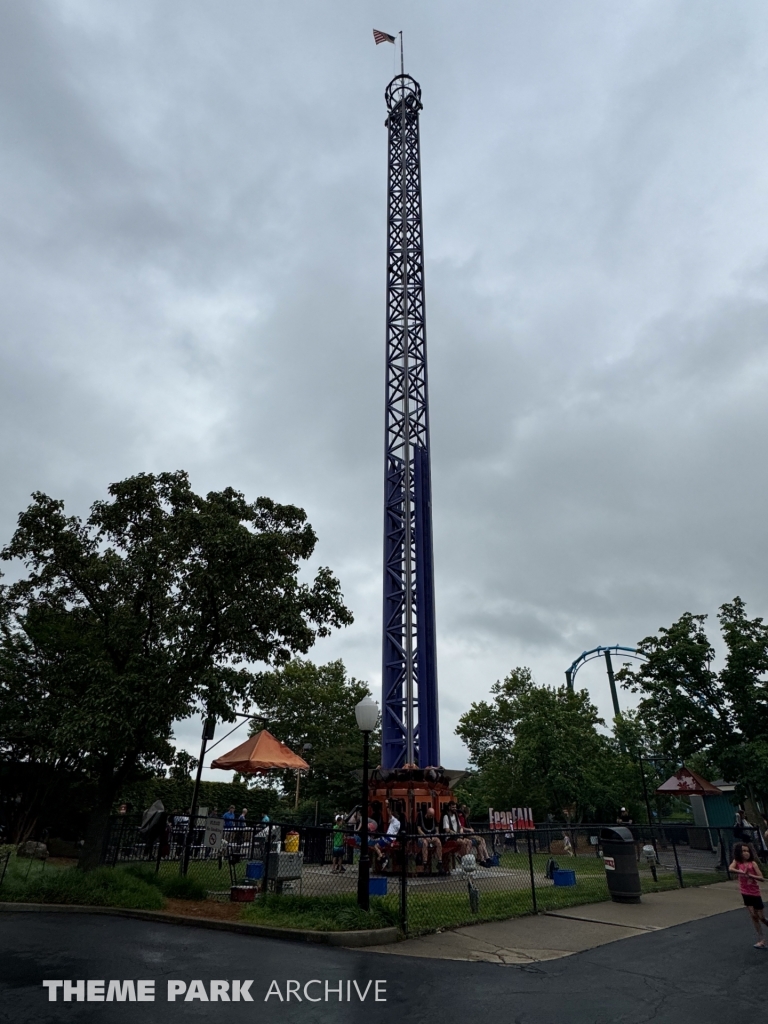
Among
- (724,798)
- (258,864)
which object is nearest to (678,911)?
(258,864)

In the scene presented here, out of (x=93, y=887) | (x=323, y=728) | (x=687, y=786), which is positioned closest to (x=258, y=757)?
(x=93, y=887)

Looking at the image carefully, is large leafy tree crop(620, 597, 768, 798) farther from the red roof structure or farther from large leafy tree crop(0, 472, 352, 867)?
large leafy tree crop(0, 472, 352, 867)

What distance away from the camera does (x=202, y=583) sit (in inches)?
578

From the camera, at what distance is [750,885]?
971cm

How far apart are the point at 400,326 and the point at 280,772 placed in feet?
96.3

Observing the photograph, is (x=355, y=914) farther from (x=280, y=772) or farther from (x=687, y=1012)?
(x=280, y=772)

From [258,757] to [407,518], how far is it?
14788 millimetres

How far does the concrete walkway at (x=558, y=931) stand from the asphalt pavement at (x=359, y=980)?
1.26 ft

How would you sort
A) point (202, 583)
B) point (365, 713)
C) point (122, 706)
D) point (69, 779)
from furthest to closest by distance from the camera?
point (69, 779) → point (202, 583) → point (122, 706) → point (365, 713)

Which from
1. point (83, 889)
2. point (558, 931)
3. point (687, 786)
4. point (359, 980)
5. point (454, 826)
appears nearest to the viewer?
point (359, 980)

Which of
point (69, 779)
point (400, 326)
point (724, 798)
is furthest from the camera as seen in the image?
point (724, 798)

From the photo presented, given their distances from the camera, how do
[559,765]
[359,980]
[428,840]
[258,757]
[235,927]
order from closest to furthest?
[359,980] → [235,927] → [258,757] → [428,840] → [559,765]

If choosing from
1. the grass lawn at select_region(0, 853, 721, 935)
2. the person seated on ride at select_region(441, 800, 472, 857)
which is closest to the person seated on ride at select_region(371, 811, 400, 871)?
the person seated on ride at select_region(441, 800, 472, 857)

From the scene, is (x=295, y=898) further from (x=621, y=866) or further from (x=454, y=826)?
(x=454, y=826)
